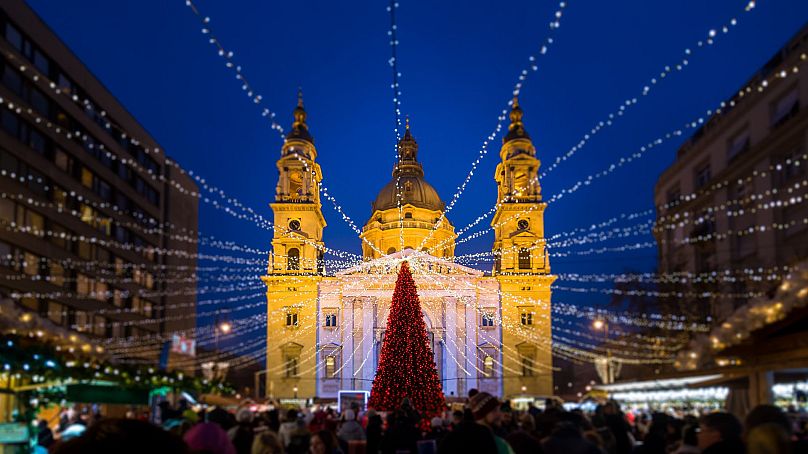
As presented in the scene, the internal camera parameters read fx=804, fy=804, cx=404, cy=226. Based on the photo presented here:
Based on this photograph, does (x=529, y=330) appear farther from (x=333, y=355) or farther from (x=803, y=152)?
(x=803, y=152)

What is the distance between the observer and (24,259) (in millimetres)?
39094

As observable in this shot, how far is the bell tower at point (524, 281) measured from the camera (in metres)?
60.3

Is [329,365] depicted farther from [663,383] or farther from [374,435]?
[374,435]

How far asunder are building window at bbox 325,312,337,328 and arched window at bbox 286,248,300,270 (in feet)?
14.9

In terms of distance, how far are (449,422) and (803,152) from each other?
15577mm

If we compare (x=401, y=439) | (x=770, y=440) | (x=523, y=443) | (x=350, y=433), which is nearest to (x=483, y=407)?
(x=523, y=443)

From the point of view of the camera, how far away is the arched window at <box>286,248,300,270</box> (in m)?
60.2

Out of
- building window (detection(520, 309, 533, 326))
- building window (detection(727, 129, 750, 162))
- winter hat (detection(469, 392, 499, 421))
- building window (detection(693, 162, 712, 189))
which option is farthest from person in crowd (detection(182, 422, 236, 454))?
building window (detection(520, 309, 533, 326))

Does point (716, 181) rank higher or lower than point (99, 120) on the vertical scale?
lower

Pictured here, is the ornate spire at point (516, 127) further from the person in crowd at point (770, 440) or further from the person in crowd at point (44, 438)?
the person in crowd at point (770, 440)

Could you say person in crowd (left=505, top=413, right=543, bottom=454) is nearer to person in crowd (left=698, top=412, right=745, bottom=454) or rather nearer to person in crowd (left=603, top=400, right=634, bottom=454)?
person in crowd (left=698, top=412, right=745, bottom=454)

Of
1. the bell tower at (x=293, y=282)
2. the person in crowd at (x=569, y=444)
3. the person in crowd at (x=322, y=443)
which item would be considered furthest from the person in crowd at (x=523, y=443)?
the bell tower at (x=293, y=282)

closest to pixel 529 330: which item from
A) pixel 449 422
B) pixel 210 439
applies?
pixel 449 422

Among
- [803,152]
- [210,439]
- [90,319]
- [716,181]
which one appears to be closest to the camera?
[210,439]
